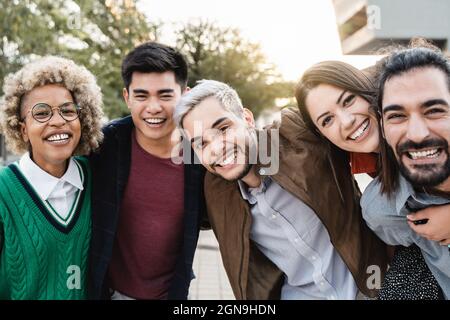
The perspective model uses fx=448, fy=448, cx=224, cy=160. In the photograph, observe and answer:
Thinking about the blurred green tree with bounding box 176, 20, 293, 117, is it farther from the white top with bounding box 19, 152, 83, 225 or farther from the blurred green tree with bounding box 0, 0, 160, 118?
the white top with bounding box 19, 152, 83, 225

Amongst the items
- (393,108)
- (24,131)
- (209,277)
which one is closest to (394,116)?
(393,108)

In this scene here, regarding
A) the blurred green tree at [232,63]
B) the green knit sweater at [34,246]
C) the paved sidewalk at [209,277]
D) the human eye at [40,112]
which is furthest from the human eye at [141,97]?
the blurred green tree at [232,63]

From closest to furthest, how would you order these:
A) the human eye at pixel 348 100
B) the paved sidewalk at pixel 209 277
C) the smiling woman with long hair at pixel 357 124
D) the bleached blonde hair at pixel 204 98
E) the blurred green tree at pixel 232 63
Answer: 1. the smiling woman with long hair at pixel 357 124
2. the human eye at pixel 348 100
3. the bleached blonde hair at pixel 204 98
4. the paved sidewalk at pixel 209 277
5. the blurred green tree at pixel 232 63

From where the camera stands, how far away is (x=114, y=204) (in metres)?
2.26

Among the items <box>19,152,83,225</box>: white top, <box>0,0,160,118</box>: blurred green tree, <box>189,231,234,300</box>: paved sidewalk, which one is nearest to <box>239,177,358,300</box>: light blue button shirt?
<box>19,152,83,225</box>: white top

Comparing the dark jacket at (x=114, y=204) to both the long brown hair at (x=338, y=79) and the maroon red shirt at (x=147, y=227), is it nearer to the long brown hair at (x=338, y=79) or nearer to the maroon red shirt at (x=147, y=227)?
the maroon red shirt at (x=147, y=227)

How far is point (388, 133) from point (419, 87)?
0.21 m

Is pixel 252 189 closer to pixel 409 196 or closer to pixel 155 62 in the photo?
pixel 409 196

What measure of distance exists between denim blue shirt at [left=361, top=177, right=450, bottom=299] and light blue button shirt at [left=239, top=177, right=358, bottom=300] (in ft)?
1.03

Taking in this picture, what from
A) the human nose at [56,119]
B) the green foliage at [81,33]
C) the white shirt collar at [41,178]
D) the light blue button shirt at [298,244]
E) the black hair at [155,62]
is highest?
the green foliage at [81,33]

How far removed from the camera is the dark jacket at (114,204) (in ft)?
7.27

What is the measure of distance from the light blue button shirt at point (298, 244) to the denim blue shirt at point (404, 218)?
0.32m

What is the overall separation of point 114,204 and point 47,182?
0.34m

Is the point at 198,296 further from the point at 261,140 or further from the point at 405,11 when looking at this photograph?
the point at 405,11
